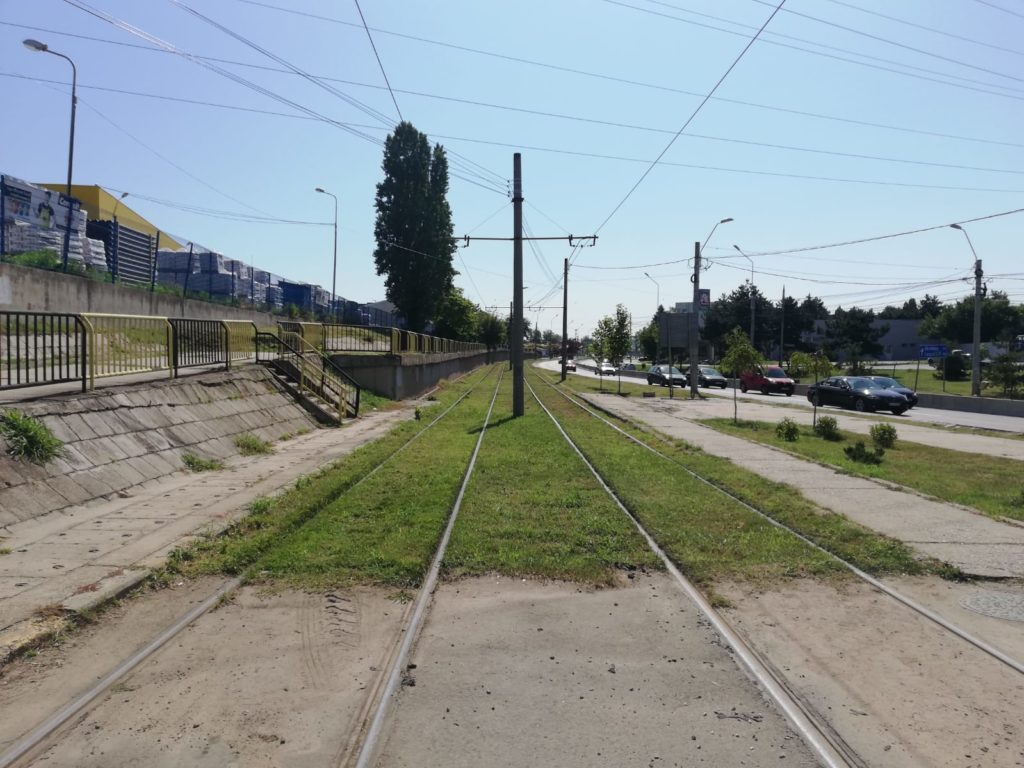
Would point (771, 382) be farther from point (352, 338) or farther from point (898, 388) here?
point (352, 338)

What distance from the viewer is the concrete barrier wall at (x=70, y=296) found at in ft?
51.5

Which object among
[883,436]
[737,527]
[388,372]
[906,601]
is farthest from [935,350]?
[906,601]

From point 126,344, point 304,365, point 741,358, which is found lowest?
point 304,365

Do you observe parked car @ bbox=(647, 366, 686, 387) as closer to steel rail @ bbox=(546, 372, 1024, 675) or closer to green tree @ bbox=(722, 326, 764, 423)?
green tree @ bbox=(722, 326, 764, 423)

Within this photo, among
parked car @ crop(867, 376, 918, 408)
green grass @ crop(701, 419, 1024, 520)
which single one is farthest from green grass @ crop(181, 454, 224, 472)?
parked car @ crop(867, 376, 918, 408)

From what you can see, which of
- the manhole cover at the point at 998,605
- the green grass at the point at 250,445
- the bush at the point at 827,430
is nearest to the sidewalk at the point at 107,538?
the green grass at the point at 250,445

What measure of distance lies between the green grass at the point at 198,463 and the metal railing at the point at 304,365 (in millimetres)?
7940

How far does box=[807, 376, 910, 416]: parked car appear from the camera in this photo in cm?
3195

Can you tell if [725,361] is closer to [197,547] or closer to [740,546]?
[740,546]

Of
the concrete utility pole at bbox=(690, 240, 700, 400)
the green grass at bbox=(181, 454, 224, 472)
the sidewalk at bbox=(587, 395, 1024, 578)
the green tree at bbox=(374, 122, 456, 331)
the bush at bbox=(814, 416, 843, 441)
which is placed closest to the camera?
the sidewalk at bbox=(587, 395, 1024, 578)

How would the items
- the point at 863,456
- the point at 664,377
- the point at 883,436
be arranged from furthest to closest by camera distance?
1. the point at 664,377
2. the point at 883,436
3. the point at 863,456

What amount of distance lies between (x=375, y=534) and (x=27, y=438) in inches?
177

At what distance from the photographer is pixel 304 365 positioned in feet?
71.3

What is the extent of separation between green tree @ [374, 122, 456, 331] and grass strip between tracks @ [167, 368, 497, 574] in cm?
4734
